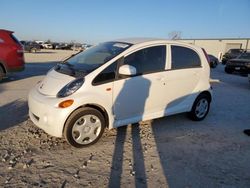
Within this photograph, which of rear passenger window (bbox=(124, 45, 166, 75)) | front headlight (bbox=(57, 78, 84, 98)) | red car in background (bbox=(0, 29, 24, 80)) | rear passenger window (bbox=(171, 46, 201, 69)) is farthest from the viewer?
red car in background (bbox=(0, 29, 24, 80))

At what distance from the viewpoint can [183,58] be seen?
525cm

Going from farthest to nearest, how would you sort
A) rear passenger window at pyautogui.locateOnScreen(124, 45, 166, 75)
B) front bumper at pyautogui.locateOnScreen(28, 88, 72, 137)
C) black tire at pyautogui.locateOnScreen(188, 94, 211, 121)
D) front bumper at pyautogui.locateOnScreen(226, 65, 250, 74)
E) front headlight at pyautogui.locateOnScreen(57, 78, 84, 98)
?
front bumper at pyautogui.locateOnScreen(226, 65, 250, 74), black tire at pyautogui.locateOnScreen(188, 94, 211, 121), rear passenger window at pyautogui.locateOnScreen(124, 45, 166, 75), front headlight at pyautogui.locateOnScreen(57, 78, 84, 98), front bumper at pyautogui.locateOnScreen(28, 88, 72, 137)

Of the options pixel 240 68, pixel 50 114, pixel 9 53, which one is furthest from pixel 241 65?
pixel 50 114

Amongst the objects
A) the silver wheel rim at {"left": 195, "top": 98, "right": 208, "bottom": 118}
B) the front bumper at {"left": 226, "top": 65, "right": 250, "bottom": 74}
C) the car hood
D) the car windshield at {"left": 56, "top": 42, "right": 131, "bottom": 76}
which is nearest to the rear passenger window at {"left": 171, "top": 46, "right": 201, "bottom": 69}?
the silver wheel rim at {"left": 195, "top": 98, "right": 208, "bottom": 118}

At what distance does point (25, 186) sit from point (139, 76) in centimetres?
250

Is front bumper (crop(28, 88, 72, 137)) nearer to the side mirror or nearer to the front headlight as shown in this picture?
the front headlight

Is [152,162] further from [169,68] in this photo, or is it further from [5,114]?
[5,114]

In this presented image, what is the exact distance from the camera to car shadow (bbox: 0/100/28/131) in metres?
5.07

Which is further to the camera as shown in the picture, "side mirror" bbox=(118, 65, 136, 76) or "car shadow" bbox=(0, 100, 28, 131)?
"car shadow" bbox=(0, 100, 28, 131)

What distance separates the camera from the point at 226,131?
17.5 feet

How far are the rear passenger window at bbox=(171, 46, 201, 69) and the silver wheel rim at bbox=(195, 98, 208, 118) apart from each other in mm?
875

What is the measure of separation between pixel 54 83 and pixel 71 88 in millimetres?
409

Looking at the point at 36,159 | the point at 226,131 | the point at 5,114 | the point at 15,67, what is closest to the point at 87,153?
the point at 36,159

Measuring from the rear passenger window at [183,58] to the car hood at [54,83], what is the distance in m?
2.13
